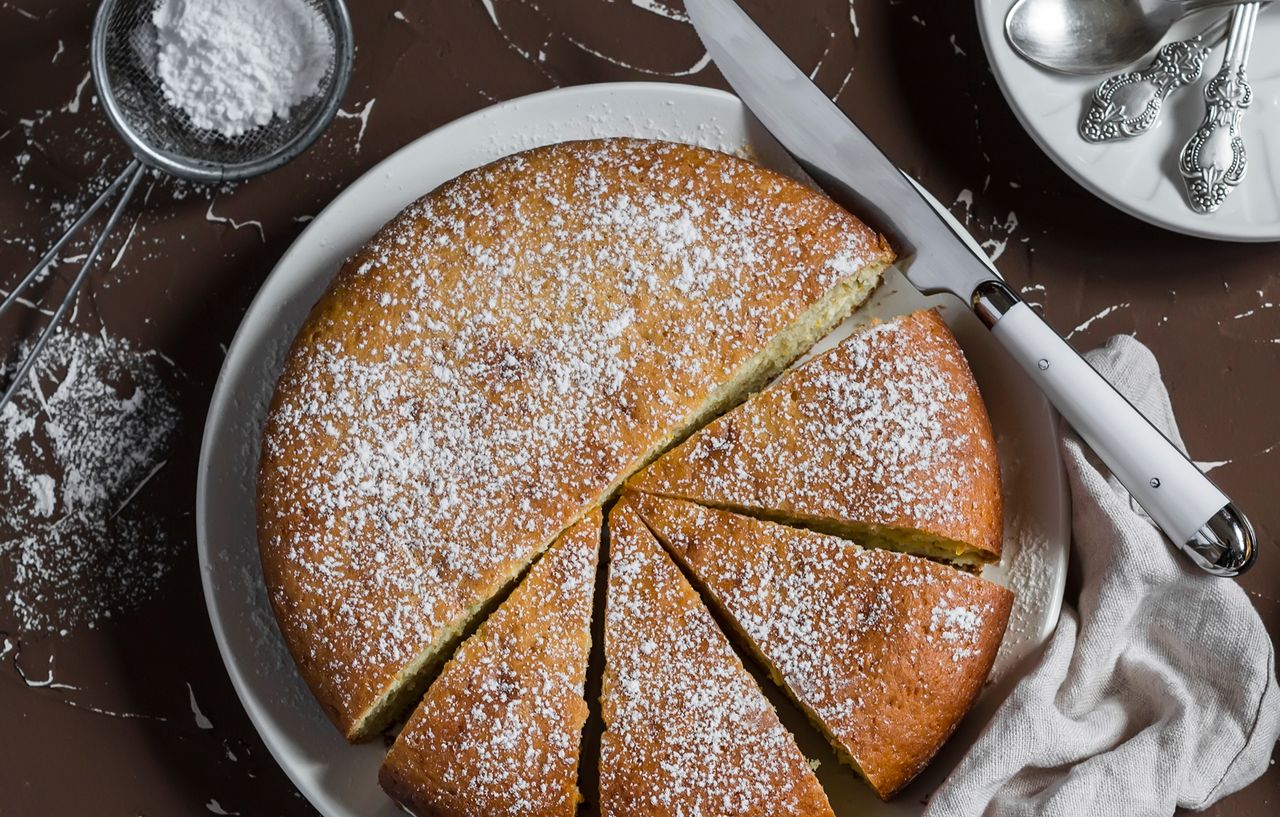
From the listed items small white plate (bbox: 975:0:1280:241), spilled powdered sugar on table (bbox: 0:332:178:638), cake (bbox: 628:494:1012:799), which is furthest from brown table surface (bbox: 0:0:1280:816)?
cake (bbox: 628:494:1012:799)

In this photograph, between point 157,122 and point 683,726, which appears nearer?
point 683,726

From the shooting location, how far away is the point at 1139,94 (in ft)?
7.98

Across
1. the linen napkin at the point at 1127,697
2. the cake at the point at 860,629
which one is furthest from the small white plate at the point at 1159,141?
the cake at the point at 860,629

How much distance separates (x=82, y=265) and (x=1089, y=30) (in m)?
2.42

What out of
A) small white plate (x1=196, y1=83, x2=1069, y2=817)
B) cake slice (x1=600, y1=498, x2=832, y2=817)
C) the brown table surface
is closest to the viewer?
cake slice (x1=600, y1=498, x2=832, y2=817)

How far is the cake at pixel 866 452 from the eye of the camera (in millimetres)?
2055

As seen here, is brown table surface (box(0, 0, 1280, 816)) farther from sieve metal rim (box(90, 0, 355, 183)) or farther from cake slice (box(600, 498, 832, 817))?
cake slice (box(600, 498, 832, 817))

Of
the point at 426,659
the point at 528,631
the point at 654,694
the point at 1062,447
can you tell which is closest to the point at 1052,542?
the point at 1062,447

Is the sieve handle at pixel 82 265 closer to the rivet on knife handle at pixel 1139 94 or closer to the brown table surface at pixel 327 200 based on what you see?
the brown table surface at pixel 327 200

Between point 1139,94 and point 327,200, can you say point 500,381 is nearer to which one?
point 327,200

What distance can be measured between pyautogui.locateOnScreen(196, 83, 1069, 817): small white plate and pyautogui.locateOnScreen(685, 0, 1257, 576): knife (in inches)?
3.2

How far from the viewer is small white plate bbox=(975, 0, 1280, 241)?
2406mm

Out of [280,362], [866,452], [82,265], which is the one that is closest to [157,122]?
[82,265]

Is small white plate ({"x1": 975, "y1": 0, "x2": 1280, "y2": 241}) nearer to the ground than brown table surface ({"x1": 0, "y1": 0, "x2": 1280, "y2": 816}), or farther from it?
farther from it
